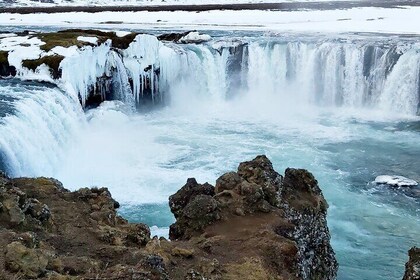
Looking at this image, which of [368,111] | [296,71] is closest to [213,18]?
[296,71]

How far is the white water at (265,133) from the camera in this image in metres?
16.2

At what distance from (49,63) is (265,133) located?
10.8 meters

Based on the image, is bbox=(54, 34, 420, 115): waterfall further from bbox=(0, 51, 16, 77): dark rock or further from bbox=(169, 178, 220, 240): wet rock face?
bbox=(169, 178, 220, 240): wet rock face

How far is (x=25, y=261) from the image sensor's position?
23.4 feet

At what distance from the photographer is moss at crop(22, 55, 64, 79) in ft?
77.7

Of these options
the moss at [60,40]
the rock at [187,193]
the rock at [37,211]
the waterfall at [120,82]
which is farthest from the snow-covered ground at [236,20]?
the rock at [37,211]

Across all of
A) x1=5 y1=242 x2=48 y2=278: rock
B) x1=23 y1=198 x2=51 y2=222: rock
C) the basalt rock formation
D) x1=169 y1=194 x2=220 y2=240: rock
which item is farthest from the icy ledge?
x1=5 y1=242 x2=48 y2=278: rock

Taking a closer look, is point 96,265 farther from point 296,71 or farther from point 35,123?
point 296,71

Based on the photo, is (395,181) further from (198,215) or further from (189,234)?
(189,234)

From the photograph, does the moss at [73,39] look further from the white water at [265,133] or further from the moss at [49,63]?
the white water at [265,133]

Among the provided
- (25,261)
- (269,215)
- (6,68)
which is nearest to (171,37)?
(6,68)

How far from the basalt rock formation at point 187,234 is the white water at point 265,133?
3.00 m

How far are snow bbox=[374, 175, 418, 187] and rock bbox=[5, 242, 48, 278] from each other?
14358 mm

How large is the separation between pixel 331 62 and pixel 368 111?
162 inches
